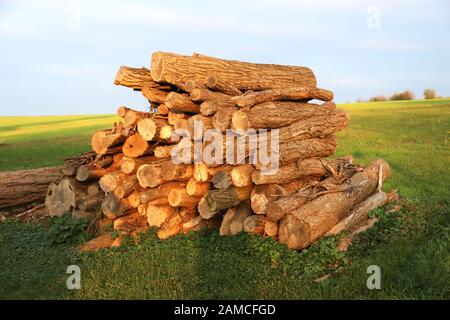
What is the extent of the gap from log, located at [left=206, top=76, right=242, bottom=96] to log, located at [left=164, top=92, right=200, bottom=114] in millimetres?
559

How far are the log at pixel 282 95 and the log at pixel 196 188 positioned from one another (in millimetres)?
1714

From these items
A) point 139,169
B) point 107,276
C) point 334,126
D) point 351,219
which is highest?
point 334,126

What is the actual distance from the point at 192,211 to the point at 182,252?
1.53m

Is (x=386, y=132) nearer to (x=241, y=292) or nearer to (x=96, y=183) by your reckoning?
(x=96, y=183)

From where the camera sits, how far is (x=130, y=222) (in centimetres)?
939

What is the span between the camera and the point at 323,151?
1020 centimetres

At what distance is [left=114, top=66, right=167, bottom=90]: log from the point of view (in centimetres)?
925

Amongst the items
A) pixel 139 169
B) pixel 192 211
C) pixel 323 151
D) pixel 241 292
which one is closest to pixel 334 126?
pixel 323 151

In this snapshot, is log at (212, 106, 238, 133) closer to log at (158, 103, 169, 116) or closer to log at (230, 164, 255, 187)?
log at (230, 164, 255, 187)

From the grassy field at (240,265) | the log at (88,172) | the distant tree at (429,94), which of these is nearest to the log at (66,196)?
the log at (88,172)

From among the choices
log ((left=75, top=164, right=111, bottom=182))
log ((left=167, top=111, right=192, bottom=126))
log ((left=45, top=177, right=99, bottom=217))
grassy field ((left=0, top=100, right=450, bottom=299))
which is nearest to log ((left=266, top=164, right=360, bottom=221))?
grassy field ((left=0, top=100, right=450, bottom=299))

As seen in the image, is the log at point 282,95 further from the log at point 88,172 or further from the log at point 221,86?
the log at point 88,172

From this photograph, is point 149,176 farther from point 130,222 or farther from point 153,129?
point 130,222

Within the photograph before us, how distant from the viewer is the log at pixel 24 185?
11.7 meters
